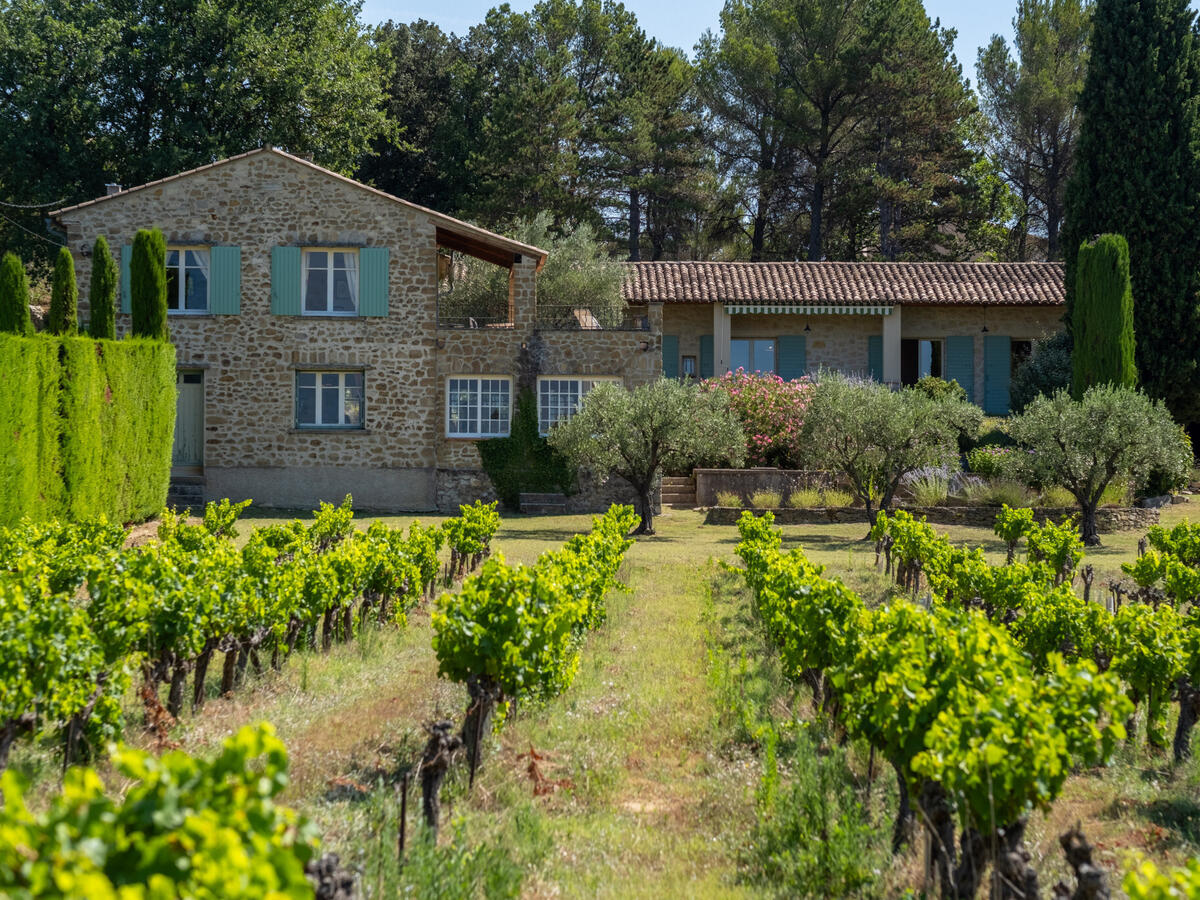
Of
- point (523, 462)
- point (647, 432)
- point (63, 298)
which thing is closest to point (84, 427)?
point (63, 298)

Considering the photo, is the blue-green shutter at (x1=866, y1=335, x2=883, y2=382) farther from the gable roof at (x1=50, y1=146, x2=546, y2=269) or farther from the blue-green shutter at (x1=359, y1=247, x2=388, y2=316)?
the blue-green shutter at (x1=359, y1=247, x2=388, y2=316)

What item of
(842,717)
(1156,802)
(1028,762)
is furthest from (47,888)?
(1156,802)

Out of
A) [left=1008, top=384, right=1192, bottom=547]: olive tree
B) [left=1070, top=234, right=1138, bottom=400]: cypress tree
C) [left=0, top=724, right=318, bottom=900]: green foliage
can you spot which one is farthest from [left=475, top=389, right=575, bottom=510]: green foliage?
[left=0, top=724, right=318, bottom=900]: green foliage

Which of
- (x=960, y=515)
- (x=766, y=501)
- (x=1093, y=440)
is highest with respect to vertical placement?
(x=1093, y=440)

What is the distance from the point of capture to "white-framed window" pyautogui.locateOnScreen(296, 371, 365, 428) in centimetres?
2153

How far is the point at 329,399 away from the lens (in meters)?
21.6

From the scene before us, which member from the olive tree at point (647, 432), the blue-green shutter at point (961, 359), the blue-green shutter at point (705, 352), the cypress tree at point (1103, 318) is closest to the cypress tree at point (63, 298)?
the olive tree at point (647, 432)

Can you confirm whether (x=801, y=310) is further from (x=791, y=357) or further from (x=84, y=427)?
(x=84, y=427)

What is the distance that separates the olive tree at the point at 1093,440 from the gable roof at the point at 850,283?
36.4ft

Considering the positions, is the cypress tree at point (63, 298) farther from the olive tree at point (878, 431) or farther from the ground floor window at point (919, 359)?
the ground floor window at point (919, 359)

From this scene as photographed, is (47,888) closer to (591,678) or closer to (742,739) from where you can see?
(742,739)

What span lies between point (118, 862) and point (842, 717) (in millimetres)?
3570

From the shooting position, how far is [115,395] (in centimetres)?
1530

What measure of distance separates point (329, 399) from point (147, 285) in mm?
4850
